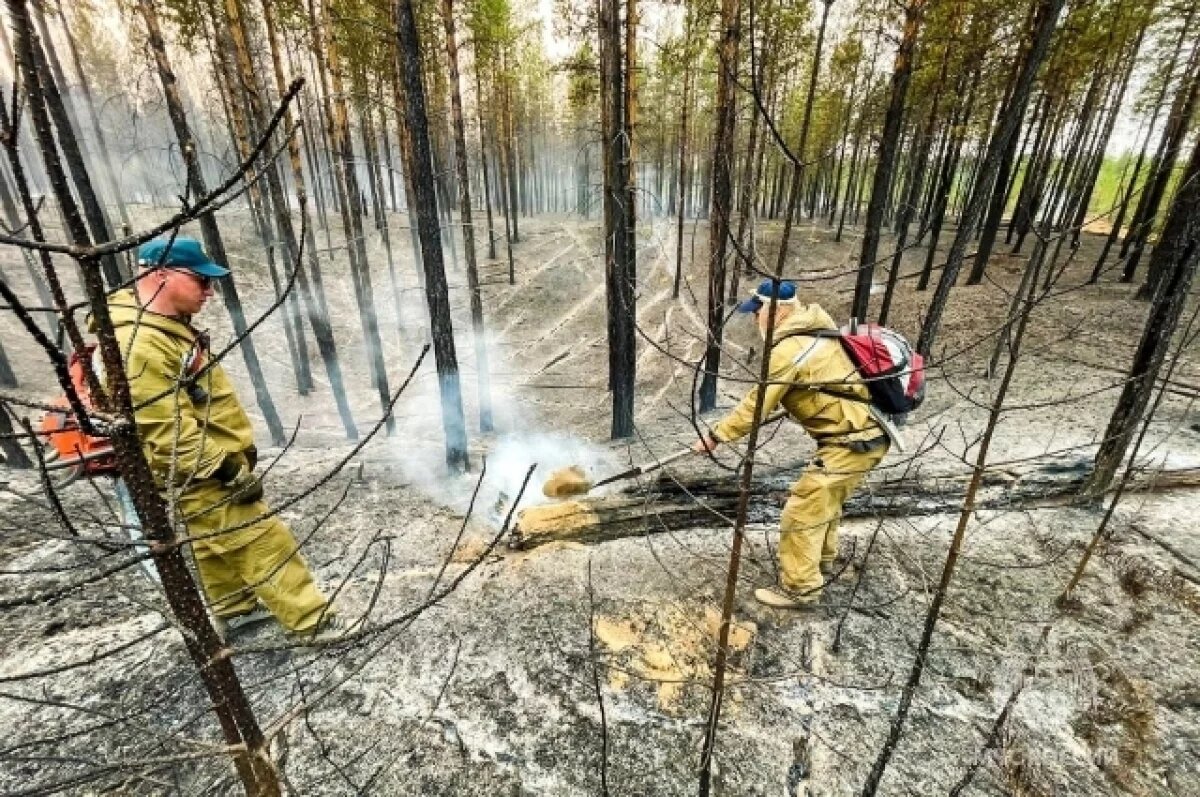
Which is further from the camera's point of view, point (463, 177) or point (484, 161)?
point (484, 161)

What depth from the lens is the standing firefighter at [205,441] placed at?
2.90 metres

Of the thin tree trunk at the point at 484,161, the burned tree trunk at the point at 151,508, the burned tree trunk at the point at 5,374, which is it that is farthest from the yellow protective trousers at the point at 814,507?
the burned tree trunk at the point at 5,374

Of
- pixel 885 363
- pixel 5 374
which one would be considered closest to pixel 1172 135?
pixel 885 363

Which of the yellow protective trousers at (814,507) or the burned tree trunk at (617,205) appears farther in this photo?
the burned tree trunk at (617,205)

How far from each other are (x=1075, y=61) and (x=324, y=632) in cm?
1817

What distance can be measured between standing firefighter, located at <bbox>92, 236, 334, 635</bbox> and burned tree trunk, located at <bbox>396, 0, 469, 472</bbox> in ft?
12.0

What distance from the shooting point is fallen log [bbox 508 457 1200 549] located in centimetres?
535

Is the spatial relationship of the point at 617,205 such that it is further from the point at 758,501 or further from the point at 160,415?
the point at 160,415

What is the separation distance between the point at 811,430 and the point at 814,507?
0.56 meters

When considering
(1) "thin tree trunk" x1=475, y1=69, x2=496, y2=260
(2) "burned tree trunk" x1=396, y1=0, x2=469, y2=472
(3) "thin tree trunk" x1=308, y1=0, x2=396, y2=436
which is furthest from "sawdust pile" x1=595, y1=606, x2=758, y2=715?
(1) "thin tree trunk" x1=475, y1=69, x2=496, y2=260

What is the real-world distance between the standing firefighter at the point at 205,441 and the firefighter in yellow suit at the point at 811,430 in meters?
2.94

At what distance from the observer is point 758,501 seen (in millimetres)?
5539

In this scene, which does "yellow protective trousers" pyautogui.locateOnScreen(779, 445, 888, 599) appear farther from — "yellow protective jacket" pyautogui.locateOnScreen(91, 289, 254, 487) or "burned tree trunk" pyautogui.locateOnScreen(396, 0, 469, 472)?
"burned tree trunk" pyautogui.locateOnScreen(396, 0, 469, 472)

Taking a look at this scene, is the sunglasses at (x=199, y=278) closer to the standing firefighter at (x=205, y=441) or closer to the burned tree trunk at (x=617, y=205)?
the standing firefighter at (x=205, y=441)
